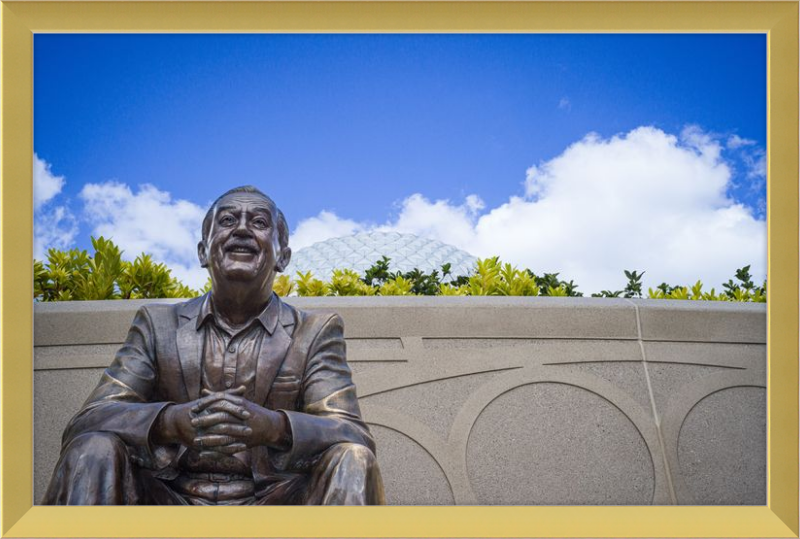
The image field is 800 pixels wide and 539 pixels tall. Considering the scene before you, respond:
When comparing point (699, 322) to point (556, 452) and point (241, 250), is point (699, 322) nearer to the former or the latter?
point (556, 452)

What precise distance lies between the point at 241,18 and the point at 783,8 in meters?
2.79

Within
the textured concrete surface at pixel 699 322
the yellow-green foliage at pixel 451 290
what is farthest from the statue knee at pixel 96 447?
the textured concrete surface at pixel 699 322

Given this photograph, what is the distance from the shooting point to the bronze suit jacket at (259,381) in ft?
9.61

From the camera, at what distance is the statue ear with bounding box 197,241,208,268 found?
3.22m

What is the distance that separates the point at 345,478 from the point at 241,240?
0.97 metres

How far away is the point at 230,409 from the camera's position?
2783mm

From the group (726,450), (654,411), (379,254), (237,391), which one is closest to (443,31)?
(237,391)

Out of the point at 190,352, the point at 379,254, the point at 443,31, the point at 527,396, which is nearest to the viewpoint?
the point at 190,352

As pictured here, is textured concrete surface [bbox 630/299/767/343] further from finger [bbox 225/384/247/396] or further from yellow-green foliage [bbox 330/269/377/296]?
finger [bbox 225/384/247/396]

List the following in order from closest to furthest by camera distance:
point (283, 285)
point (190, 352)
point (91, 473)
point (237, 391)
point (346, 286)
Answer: point (91, 473)
point (237, 391)
point (190, 352)
point (283, 285)
point (346, 286)

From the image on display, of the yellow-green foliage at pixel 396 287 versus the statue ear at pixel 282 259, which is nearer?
the statue ear at pixel 282 259

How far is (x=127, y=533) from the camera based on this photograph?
326 centimetres

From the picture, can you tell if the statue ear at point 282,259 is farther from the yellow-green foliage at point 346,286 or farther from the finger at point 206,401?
the yellow-green foliage at point 346,286

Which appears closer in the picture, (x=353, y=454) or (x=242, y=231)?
(x=353, y=454)
